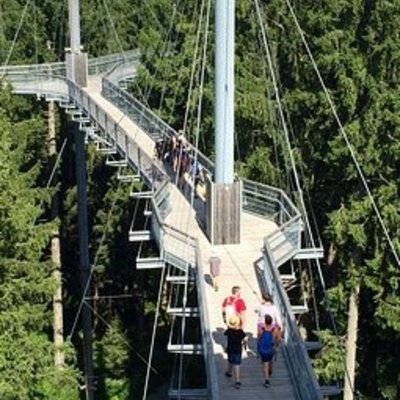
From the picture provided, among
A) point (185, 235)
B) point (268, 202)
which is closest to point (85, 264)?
point (268, 202)

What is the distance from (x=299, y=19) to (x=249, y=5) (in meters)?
1.94

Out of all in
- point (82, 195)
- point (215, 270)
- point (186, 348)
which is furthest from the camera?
point (82, 195)

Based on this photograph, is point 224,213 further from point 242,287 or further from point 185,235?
point 242,287

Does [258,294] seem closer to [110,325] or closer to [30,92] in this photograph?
[30,92]

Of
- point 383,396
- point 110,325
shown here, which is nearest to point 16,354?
point 383,396

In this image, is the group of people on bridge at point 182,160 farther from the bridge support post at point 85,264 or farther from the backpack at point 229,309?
the bridge support post at point 85,264

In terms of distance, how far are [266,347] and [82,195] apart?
21.3 metres

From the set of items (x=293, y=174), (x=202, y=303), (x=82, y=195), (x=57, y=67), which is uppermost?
(x=57, y=67)

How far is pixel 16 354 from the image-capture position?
72.8 feet

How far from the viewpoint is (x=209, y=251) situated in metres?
18.6

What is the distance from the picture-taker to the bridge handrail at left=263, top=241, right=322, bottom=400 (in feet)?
40.3

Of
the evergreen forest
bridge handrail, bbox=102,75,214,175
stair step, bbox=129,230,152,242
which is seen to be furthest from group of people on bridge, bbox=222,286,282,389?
bridge handrail, bbox=102,75,214,175

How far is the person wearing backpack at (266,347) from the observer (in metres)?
13.3

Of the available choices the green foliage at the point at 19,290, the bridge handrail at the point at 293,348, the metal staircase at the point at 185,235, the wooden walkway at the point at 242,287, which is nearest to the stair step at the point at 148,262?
the metal staircase at the point at 185,235
